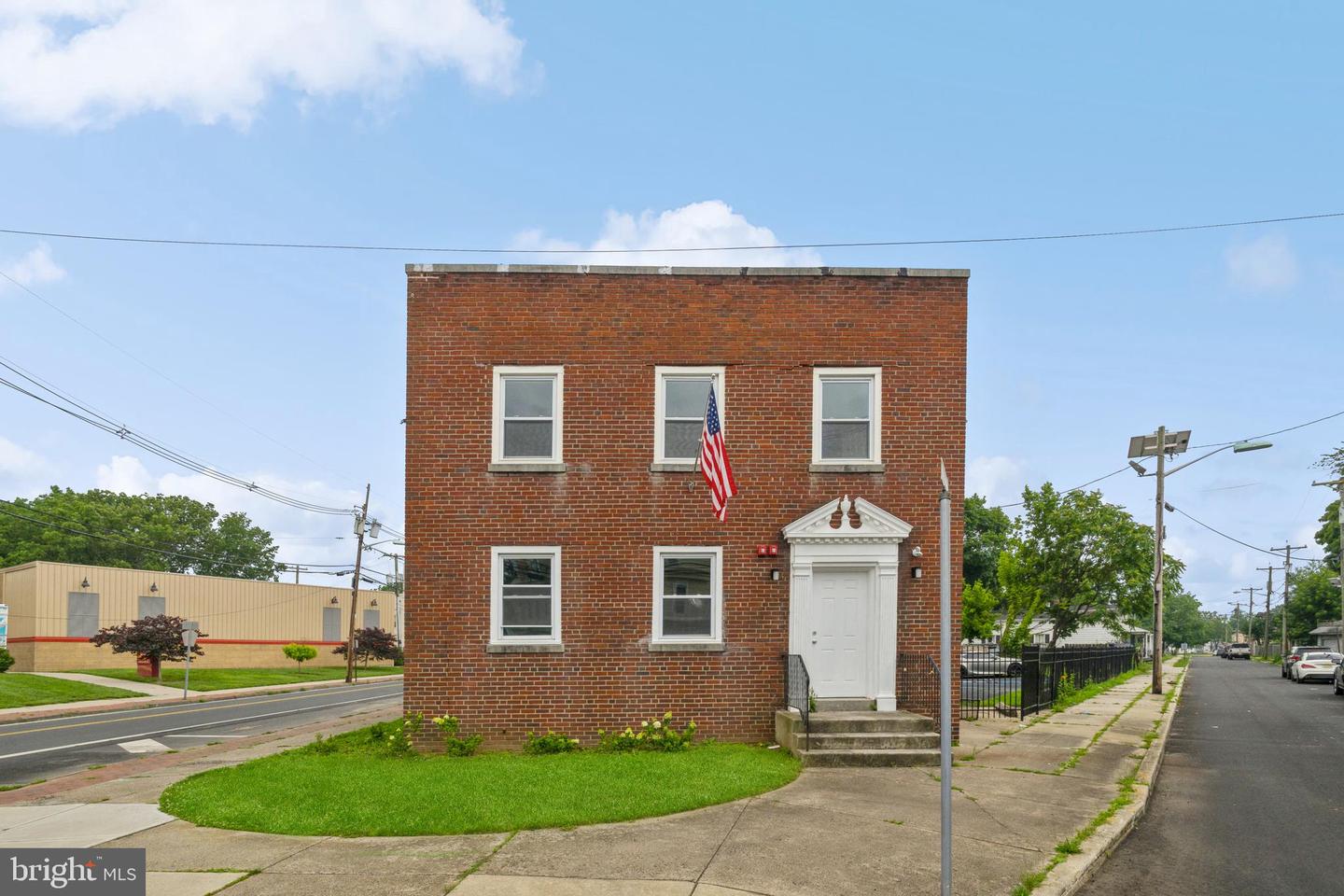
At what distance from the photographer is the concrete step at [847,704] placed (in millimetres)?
15789

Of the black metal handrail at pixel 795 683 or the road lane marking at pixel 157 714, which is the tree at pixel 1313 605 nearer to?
the road lane marking at pixel 157 714

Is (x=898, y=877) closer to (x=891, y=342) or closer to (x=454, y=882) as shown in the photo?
(x=454, y=882)

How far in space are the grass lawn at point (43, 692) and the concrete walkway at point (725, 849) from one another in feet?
74.6

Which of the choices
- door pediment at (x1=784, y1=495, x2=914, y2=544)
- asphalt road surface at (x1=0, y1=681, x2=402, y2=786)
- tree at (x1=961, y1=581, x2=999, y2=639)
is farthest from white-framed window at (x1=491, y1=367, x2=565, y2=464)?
tree at (x1=961, y1=581, x2=999, y2=639)

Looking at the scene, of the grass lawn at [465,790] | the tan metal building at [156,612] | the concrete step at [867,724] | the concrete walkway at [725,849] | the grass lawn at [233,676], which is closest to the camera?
the concrete walkway at [725,849]

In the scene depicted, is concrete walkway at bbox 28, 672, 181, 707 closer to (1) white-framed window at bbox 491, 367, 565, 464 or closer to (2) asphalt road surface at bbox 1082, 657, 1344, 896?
(1) white-framed window at bbox 491, 367, 565, 464

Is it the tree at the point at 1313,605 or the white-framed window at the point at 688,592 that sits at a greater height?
the white-framed window at the point at 688,592

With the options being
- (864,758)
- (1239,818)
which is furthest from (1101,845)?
(864,758)

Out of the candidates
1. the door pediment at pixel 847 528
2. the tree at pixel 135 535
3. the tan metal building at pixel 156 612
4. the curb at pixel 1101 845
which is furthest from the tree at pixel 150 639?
the curb at pixel 1101 845

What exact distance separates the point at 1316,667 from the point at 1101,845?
4023 cm

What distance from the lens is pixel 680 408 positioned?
16359mm

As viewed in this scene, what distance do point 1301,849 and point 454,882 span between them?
25.5 feet

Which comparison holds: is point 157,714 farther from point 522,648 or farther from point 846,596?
point 846,596

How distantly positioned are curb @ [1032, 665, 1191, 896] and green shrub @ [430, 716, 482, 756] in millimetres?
8609
